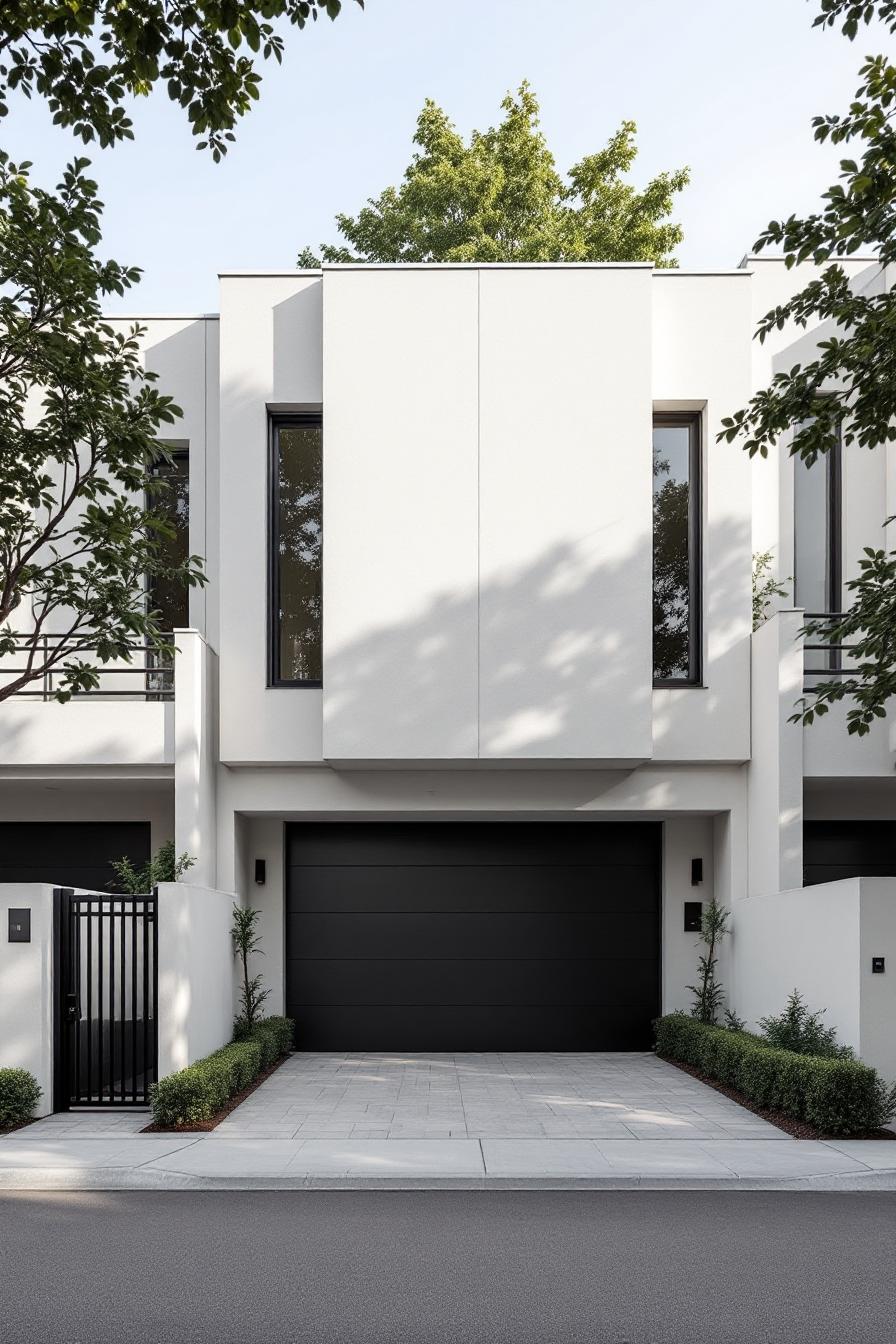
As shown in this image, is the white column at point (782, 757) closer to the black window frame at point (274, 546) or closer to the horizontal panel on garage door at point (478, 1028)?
the horizontal panel on garage door at point (478, 1028)

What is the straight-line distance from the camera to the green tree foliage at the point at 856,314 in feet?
28.7

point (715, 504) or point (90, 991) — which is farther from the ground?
point (715, 504)

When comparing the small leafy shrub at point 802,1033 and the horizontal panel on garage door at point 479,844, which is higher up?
the horizontal panel on garage door at point 479,844

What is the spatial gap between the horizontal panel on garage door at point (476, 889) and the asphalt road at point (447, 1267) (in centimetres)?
741

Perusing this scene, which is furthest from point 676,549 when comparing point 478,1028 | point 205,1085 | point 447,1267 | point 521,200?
point 521,200

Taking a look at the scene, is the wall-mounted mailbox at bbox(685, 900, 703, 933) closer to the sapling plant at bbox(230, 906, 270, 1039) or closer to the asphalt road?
the sapling plant at bbox(230, 906, 270, 1039)

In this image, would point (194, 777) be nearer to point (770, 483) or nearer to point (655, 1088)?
point (655, 1088)

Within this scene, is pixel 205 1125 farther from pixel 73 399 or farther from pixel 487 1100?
pixel 73 399

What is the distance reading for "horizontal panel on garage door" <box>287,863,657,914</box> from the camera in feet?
51.4

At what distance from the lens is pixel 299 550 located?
49.8 ft

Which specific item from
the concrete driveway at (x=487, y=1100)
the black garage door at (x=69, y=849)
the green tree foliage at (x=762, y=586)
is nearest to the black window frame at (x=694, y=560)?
the green tree foliage at (x=762, y=586)

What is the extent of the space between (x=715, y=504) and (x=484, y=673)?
135 inches

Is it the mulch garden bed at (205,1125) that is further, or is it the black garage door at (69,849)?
the black garage door at (69,849)

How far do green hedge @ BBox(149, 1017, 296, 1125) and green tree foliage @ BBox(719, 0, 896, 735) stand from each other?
5.85 m
